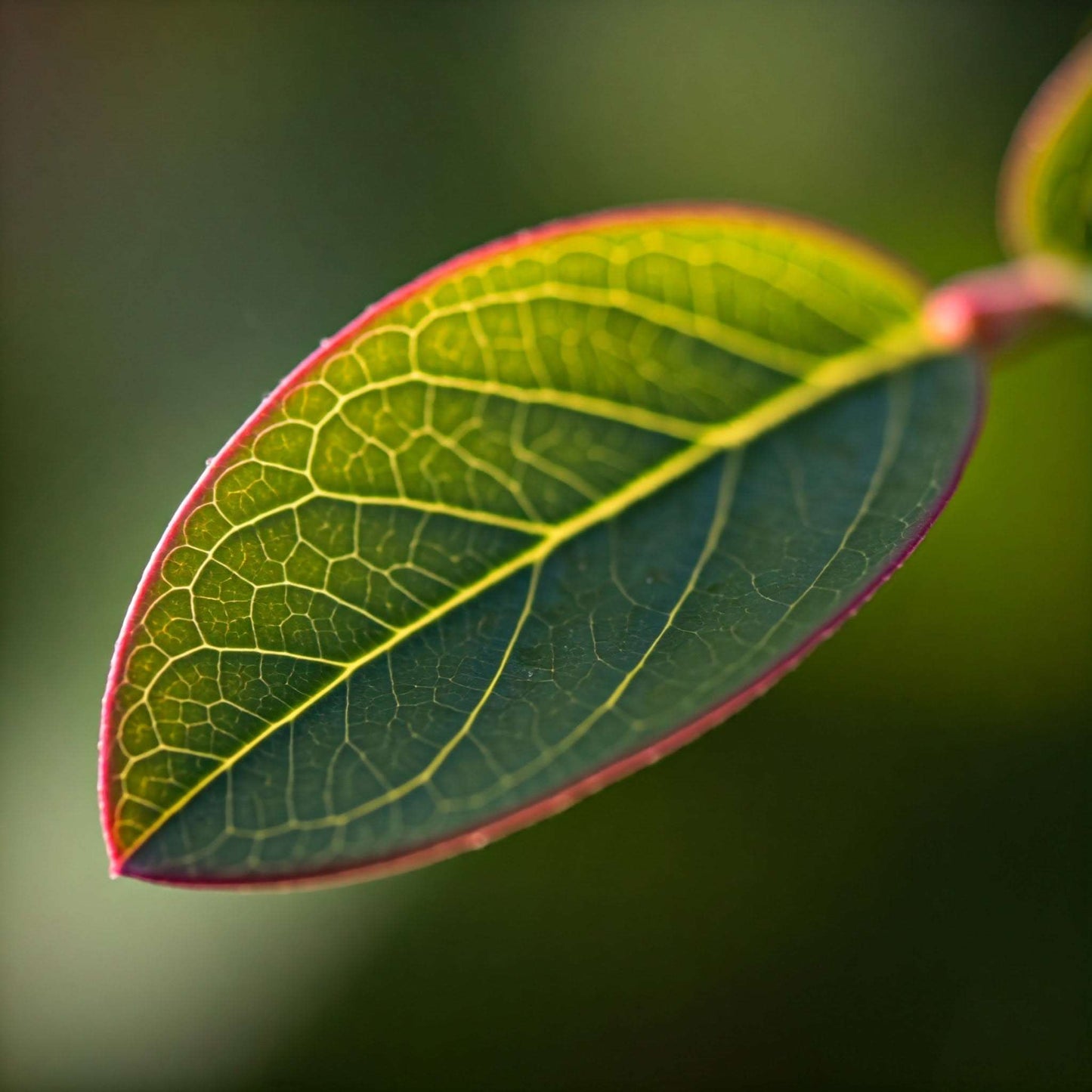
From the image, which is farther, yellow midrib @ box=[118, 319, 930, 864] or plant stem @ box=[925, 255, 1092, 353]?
plant stem @ box=[925, 255, 1092, 353]

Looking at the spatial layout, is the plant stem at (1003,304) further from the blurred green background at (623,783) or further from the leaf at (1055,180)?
the blurred green background at (623,783)

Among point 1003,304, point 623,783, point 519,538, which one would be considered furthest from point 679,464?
point 623,783

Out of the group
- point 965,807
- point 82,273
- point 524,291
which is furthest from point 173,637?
point 82,273

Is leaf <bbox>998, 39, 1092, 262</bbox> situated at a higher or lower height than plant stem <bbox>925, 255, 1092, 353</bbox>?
higher

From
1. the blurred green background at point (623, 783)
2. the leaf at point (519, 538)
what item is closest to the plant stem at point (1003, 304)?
the leaf at point (519, 538)

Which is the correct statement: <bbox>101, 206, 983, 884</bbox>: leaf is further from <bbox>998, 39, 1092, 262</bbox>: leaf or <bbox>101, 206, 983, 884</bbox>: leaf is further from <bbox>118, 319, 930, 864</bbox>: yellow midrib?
<bbox>998, 39, 1092, 262</bbox>: leaf

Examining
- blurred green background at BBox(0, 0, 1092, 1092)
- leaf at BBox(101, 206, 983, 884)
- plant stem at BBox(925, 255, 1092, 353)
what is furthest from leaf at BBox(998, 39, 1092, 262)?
blurred green background at BBox(0, 0, 1092, 1092)
